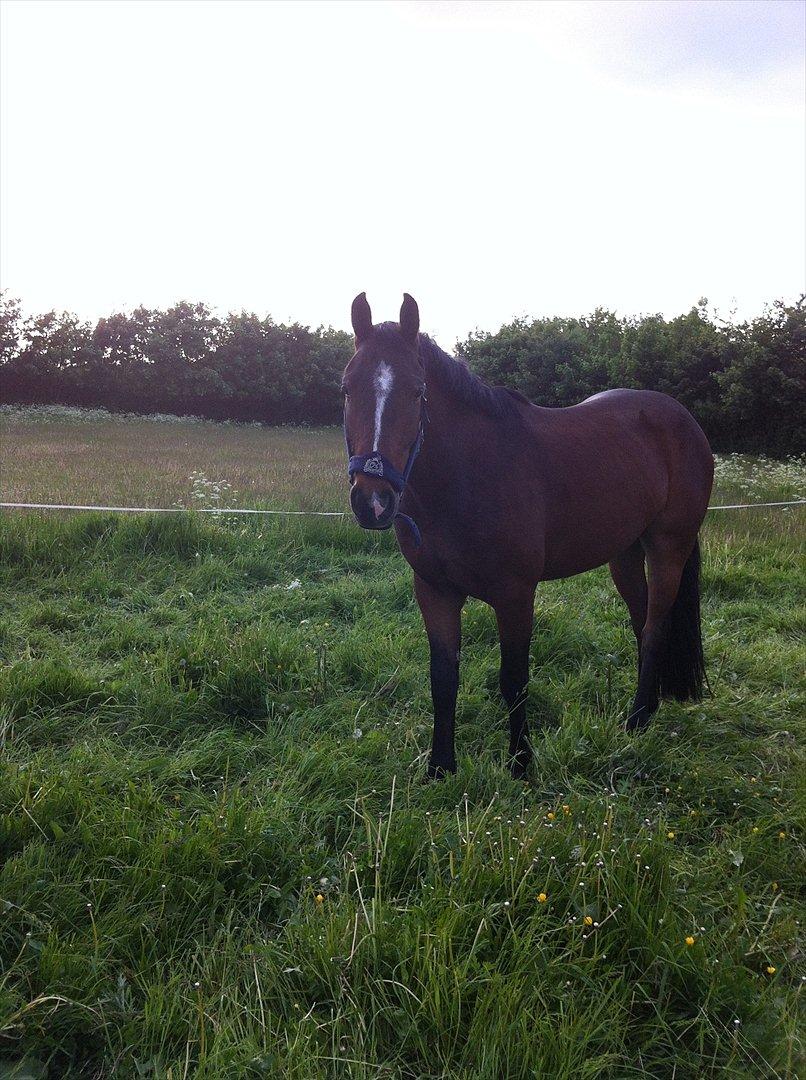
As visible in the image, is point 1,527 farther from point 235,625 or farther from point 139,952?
point 139,952

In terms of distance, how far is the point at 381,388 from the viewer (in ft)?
7.75

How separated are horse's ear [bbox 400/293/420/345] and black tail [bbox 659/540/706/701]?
223cm

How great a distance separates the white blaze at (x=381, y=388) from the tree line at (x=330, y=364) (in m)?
15.4

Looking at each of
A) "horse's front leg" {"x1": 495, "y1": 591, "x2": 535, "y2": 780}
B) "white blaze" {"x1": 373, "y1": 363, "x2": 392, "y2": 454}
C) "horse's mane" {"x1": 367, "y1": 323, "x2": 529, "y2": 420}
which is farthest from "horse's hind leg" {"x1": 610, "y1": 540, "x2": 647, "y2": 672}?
"white blaze" {"x1": 373, "y1": 363, "x2": 392, "y2": 454}

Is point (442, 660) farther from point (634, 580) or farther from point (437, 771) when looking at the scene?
point (634, 580)

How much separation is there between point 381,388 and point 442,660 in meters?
1.27

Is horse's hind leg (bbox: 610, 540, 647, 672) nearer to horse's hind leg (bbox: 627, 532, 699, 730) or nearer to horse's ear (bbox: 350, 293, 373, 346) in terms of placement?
horse's hind leg (bbox: 627, 532, 699, 730)

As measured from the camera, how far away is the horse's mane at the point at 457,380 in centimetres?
268

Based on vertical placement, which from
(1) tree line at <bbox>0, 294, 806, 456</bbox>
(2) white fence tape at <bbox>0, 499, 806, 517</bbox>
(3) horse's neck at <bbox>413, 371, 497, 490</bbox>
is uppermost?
(1) tree line at <bbox>0, 294, 806, 456</bbox>

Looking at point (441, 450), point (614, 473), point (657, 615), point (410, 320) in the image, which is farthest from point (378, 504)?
point (657, 615)

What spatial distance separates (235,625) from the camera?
4.54m

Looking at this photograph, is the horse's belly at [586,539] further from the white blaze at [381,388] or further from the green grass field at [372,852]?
the white blaze at [381,388]

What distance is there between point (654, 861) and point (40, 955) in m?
1.79

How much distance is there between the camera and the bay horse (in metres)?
2.42
